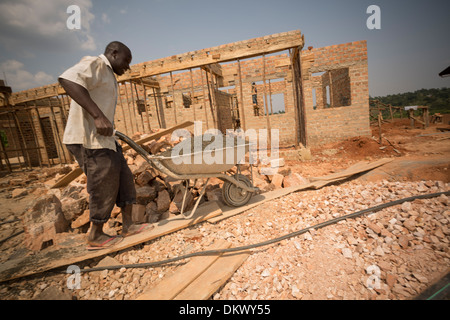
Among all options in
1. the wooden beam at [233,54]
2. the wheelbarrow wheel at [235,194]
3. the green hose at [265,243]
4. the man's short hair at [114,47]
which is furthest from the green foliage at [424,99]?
the man's short hair at [114,47]

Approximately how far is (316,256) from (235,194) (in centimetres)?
133

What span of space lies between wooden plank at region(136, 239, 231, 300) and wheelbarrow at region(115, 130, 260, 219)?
0.56 m

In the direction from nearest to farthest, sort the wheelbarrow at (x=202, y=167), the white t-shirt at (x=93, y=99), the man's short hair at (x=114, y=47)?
the white t-shirt at (x=93, y=99), the man's short hair at (x=114, y=47), the wheelbarrow at (x=202, y=167)

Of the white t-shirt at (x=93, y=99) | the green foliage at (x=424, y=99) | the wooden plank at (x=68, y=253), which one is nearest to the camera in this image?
the white t-shirt at (x=93, y=99)

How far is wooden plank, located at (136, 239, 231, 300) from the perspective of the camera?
1.47 meters

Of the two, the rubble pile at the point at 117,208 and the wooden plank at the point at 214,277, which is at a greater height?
the rubble pile at the point at 117,208

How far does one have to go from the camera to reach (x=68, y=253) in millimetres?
1977

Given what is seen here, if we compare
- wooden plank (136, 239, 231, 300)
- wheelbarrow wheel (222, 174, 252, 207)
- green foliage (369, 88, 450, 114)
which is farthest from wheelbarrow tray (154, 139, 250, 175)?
green foliage (369, 88, 450, 114)

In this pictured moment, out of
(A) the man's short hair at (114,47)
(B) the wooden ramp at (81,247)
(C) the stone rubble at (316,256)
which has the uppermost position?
(A) the man's short hair at (114,47)

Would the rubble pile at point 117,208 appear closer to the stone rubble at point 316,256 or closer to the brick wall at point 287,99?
the stone rubble at point 316,256

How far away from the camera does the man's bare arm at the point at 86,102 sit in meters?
1.55

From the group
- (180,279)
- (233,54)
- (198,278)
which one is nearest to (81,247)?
(180,279)
